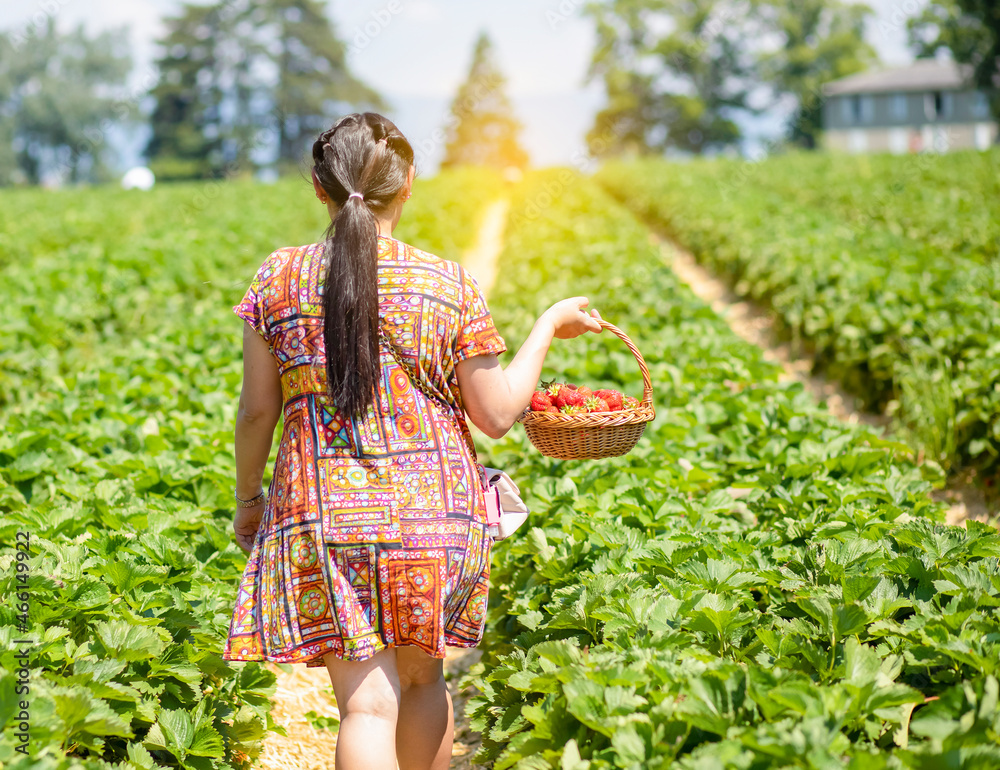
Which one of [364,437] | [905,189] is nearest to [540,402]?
[364,437]

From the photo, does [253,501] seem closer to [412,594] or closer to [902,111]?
[412,594]

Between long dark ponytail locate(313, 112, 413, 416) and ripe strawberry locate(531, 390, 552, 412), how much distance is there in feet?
2.39

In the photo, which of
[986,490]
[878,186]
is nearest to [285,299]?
[986,490]

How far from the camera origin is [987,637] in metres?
2.06

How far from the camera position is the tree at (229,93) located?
52.9 metres

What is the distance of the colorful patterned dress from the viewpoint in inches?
81.7

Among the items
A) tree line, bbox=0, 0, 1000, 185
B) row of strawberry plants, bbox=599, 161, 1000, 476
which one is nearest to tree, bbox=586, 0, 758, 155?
tree line, bbox=0, 0, 1000, 185

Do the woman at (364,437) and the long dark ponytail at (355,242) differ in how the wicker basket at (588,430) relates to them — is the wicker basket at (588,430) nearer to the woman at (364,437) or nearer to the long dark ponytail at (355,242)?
the woman at (364,437)

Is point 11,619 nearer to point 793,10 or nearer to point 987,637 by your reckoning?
point 987,637

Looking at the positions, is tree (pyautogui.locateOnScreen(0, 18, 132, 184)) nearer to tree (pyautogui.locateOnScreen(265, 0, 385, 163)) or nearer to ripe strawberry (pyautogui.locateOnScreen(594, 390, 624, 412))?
tree (pyautogui.locateOnScreen(265, 0, 385, 163))

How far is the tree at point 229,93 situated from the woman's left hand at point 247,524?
52.4 m

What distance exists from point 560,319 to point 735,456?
194 cm

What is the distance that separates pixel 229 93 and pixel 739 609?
57.3 metres

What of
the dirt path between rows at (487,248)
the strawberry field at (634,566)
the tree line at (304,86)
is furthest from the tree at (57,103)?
the strawberry field at (634,566)
